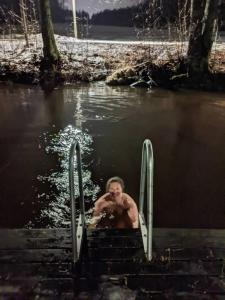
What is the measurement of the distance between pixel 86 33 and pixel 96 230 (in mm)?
20706

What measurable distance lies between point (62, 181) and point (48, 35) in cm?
1017

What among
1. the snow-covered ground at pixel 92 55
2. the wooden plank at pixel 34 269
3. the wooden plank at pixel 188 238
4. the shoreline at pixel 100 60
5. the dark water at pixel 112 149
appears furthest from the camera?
the snow-covered ground at pixel 92 55

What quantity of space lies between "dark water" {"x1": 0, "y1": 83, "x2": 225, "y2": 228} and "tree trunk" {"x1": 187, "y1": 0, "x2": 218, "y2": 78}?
134 cm

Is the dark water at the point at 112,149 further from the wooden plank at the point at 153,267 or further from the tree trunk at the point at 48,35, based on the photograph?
the wooden plank at the point at 153,267

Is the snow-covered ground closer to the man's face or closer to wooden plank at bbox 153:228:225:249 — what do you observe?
the man's face

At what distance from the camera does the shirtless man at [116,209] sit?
18.0ft

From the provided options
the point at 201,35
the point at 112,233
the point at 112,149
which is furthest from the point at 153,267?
the point at 201,35

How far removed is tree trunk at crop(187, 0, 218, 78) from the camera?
1323cm

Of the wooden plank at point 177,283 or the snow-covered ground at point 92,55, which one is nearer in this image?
the wooden plank at point 177,283

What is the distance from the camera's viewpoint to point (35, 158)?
8.49m

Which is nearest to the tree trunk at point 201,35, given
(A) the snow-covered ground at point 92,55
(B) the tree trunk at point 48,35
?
(A) the snow-covered ground at point 92,55

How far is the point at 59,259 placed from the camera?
3.59 metres

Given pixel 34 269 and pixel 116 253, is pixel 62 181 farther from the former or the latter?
pixel 34 269

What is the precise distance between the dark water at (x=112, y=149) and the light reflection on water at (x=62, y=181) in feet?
0.07
